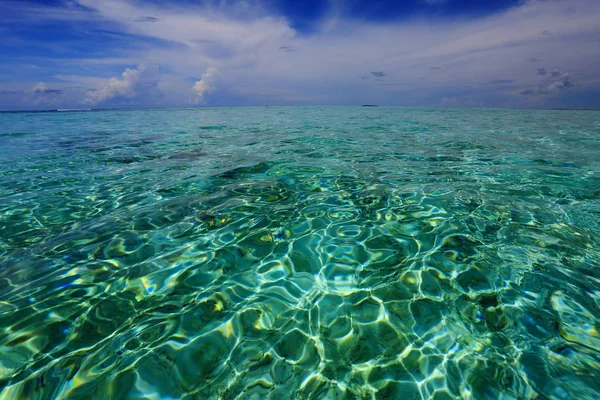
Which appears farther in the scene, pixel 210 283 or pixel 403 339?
pixel 210 283

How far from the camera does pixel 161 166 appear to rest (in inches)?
411

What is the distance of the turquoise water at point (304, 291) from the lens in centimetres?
259

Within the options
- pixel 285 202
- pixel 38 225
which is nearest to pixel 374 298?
pixel 285 202

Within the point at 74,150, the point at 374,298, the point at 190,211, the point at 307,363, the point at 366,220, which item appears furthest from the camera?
the point at 74,150

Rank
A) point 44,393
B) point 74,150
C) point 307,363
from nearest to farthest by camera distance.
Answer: point 44,393 < point 307,363 < point 74,150

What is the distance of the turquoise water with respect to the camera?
259 cm

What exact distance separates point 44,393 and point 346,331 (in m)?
2.92

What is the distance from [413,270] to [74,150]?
17.2 meters

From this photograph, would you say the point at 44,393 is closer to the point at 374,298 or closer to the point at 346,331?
the point at 346,331

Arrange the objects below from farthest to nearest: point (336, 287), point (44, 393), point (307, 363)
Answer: point (336, 287), point (307, 363), point (44, 393)

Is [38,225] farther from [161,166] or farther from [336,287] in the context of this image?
[336,287]

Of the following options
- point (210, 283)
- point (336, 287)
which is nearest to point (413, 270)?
point (336, 287)

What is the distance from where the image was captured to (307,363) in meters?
2.74

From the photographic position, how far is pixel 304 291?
370cm
